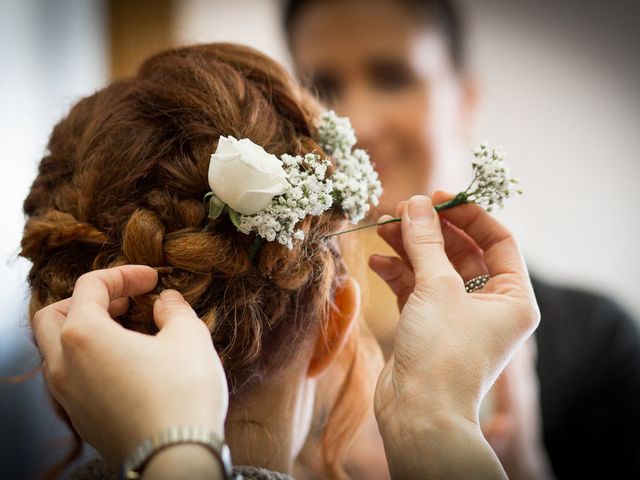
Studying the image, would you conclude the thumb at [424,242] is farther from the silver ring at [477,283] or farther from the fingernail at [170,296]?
the fingernail at [170,296]

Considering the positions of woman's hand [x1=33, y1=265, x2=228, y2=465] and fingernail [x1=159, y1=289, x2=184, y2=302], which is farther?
fingernail [x1=159, y1=289, x2=184, y2=302]

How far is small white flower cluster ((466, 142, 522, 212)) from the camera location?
2.76 ft

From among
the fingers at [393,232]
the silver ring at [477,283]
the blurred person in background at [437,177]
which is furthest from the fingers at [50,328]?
the blurred person in background at [437,177]

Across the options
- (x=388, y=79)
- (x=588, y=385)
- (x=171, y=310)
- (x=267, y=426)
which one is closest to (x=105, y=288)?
(x=171, y=310)

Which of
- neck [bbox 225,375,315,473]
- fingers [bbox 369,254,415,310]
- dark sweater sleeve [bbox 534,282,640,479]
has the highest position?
fingers [bbox 369,254,415,310]

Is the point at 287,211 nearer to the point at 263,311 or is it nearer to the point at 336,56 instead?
the point at 263,311

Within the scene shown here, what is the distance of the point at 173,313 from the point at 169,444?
16 centimetres

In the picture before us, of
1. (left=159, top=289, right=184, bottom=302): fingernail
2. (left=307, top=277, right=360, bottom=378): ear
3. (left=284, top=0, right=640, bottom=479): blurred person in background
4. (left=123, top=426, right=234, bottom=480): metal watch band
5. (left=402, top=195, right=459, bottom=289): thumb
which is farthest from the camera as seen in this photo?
(left=284, top=0, right=640, bottom=479): blurred person in background

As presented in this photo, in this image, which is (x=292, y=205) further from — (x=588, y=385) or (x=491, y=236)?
(x=588, y=385)

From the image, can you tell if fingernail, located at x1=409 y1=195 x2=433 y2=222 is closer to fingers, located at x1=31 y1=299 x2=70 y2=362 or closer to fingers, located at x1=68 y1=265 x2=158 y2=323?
fingers, located at x1=68 y1=265 x2=158 y2=323

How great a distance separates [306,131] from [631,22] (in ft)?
5.28

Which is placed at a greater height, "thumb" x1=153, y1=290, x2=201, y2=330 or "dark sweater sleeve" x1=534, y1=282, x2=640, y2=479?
"thumb" x1=153, y1=290, x2=201, y2=330

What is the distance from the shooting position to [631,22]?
196cm

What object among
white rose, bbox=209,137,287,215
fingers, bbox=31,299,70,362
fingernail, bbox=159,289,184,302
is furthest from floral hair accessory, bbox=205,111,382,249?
fingers, bbox=31,299,70,362
